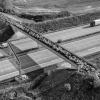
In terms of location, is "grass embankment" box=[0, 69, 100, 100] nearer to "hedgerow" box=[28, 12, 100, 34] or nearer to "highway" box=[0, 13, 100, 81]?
"highway" box=[0, 13, 100, 81]

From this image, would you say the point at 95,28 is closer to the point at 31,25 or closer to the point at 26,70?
the point at 31,25

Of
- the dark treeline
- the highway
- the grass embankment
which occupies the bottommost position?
the highway

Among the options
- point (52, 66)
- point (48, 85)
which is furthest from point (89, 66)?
point (52, 66)

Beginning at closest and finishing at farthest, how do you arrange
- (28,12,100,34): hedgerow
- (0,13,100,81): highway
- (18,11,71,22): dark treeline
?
1. (0,13,100,81): highway
2. (28,12,100,34): hedgerow
3. (18,11,71,22): dark treeline

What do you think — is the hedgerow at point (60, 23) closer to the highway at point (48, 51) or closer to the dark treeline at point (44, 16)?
the highway at point (48, 51)

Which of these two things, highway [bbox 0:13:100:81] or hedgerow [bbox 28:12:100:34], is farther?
hedgerow [bbox 28:12:100:34]

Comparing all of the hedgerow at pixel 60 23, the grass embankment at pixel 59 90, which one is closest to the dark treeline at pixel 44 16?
the hedgerow at pixel 60 23

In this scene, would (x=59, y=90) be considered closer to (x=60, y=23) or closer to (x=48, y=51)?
(x=48, y=51)

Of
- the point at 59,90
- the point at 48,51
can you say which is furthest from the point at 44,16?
the point at 59,90

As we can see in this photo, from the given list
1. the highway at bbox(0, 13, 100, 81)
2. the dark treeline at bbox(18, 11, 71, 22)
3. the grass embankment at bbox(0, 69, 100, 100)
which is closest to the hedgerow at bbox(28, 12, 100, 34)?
the highway at bbox(0, 13, 100, 81)

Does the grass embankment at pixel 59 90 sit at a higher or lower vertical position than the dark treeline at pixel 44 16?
lower
